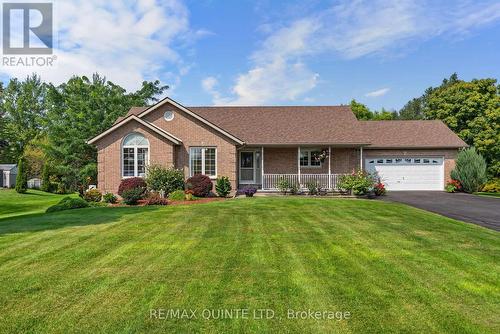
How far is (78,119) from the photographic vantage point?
3059cm

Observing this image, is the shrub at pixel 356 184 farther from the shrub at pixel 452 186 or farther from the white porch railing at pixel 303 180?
the shrub at pixel 452 186

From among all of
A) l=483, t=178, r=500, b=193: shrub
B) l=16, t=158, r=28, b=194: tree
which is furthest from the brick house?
l=16, t=158, r=28, b=194: tree

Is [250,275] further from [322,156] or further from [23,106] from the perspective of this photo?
[23,106]

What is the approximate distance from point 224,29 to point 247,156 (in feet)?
28.4

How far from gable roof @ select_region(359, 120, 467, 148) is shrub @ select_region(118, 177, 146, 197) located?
15.7 metres

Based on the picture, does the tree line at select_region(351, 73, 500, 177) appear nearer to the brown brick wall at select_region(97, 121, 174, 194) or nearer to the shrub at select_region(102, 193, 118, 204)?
the brown brick wall at select_region(97, 121, 174, 194)

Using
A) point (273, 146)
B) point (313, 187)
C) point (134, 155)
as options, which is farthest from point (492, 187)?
point (134, 155)

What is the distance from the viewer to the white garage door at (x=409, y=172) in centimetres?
2366

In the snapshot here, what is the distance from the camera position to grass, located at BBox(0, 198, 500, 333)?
4.16 m

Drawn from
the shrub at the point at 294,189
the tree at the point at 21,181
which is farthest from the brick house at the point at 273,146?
the tree at the point at 21,181

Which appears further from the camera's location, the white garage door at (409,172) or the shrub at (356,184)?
the white garage door at (409,172)

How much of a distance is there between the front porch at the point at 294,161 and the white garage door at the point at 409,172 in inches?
83.4

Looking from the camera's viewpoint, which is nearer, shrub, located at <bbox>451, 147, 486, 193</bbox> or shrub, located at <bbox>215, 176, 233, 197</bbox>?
shrub, located at <bbox>215, 176, 233, 197</bbox>

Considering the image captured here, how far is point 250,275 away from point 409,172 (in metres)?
21.5
